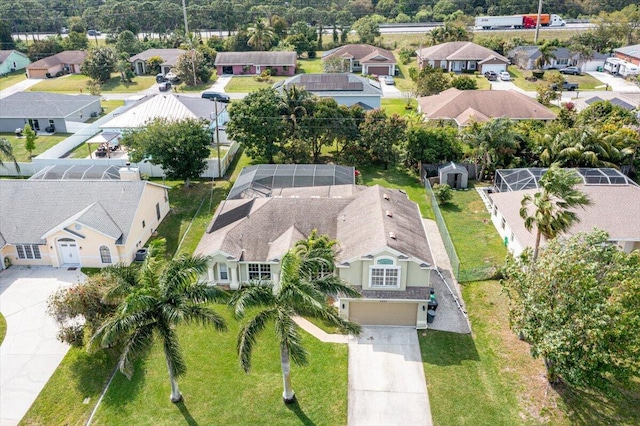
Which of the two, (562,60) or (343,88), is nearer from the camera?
(343,88)

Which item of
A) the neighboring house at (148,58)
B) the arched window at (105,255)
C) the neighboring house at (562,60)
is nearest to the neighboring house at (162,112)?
the arched window at (105,255)

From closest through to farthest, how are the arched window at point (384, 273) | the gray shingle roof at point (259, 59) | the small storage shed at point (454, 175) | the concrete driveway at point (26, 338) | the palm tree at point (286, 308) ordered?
the palm tree at point (286, 308), the concrete driveway at point (26, 338), the arched window at point (384, 273), the small storage shed at point (454, 175), the gray shingle roof at point (259, 59)

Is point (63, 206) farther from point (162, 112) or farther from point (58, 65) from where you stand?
point (58, 65)

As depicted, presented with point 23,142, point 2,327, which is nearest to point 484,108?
point 2,327

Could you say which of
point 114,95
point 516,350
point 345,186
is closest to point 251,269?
point 345,186

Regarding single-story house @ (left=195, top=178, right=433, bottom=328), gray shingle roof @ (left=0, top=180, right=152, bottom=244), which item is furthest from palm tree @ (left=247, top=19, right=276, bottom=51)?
gray shingle roof @ (left=0, top=180, right=152, bottom=244)

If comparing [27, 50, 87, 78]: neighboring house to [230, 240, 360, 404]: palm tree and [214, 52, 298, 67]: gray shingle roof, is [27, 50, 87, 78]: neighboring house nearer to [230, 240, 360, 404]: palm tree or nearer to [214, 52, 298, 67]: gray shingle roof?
[214, 52, 298, 67]: gray shingle roof

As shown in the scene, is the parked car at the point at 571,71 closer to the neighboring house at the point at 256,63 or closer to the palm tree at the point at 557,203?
the neighboring house at the point at 256,63
